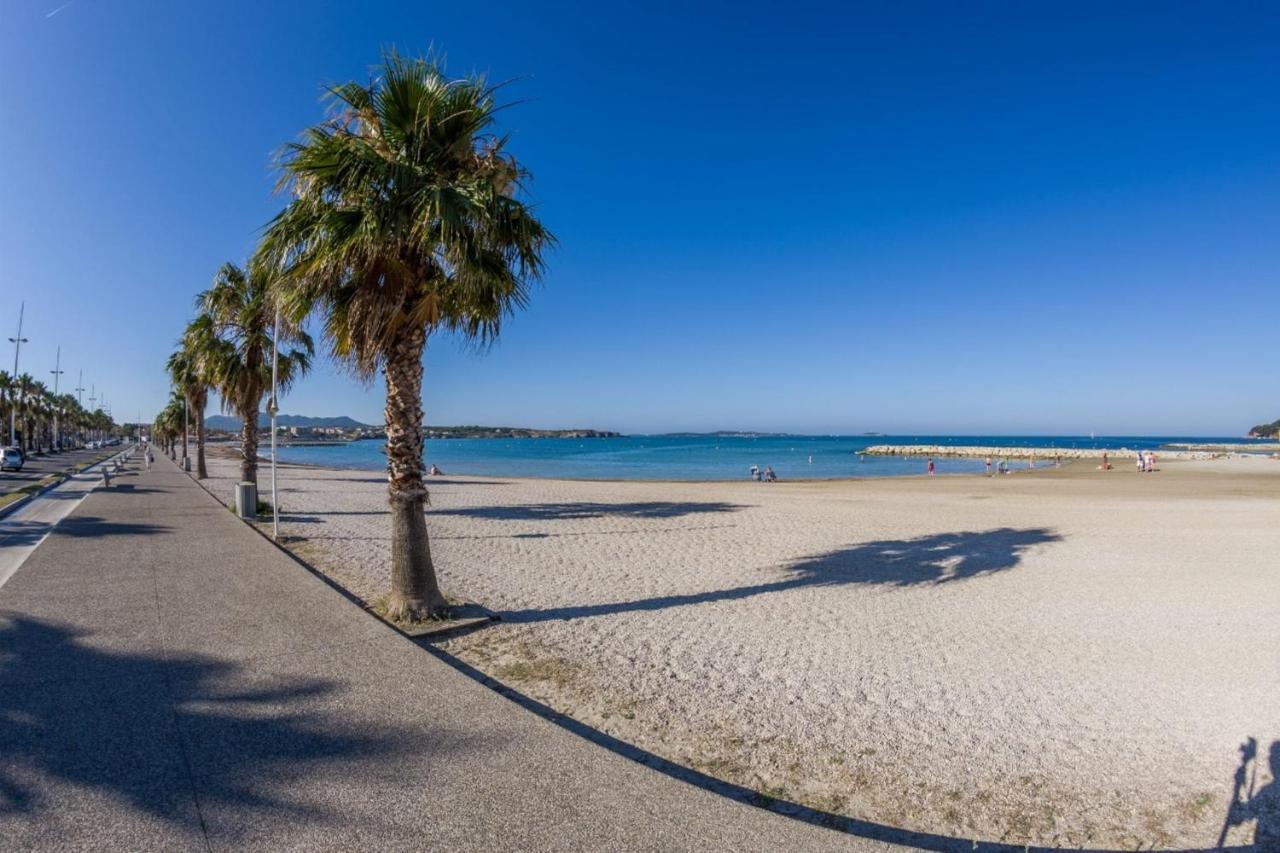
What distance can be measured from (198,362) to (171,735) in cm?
1876

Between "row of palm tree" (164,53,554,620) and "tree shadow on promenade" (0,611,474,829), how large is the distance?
233 cm

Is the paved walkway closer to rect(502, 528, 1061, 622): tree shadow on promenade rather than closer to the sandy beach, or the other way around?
the sandy beach

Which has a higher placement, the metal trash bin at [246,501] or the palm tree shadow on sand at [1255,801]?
the metal trash bin at [246,501]

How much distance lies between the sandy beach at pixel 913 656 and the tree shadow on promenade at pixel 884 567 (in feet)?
0.20

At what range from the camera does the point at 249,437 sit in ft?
55.3

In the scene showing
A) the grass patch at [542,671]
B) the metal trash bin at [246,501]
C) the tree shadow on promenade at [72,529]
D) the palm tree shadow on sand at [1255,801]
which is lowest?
the palm tree shadow on sand at [1255,801]

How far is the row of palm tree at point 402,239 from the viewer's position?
6387 mm

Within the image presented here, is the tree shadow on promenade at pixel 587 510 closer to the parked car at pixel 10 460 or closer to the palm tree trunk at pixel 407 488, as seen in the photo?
Answer: the palm tree trunk at pixel 407 488

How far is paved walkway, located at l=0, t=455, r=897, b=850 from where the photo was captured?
3021 millimetres

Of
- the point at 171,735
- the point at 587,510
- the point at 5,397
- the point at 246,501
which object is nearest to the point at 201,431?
the point at 246,501

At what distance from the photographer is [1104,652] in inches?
258

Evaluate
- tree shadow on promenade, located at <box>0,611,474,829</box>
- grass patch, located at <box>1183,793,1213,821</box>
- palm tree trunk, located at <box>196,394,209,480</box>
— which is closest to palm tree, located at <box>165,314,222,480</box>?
palm tree trunk, located at <box>196,394,209,480</box>

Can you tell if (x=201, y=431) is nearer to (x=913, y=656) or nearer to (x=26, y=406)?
(x=913, y=656)

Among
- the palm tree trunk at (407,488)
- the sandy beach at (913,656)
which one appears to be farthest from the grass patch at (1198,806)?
the palm tree trunk at (407,488)
